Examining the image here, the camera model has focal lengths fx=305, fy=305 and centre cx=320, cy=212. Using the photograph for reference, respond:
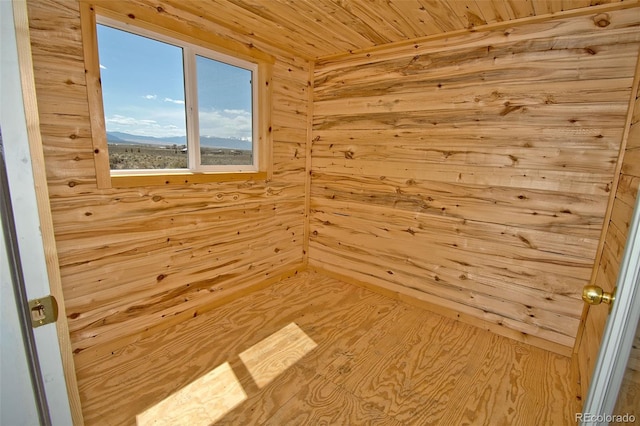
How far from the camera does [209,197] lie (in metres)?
2.38

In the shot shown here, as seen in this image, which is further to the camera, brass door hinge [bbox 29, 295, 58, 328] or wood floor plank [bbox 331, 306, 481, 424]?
wood floor plank [bbox 331, 306, 481, 424]

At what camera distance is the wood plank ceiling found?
6.15 ft

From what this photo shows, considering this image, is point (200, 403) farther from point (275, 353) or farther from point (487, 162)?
point (487, 162)

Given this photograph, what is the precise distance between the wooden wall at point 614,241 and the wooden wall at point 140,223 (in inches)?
94.6

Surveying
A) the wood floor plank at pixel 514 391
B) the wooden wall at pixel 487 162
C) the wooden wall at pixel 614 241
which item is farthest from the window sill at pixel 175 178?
the wooden wall at pixel 614 241

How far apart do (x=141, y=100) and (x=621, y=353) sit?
2563 millimetres

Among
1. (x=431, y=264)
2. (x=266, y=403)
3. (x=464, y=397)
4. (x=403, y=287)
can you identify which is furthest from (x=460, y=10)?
(x=266, y=403)

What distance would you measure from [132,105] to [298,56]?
63.4 inches

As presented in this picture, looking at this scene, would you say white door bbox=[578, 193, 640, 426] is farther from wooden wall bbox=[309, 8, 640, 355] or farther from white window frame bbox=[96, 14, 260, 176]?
white window frame bbox=[96, 14, 260, 176]

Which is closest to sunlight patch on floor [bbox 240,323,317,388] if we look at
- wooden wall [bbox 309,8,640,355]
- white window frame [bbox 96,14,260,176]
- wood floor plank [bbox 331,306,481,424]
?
wood floor plank [bbox 331,306,481,424]

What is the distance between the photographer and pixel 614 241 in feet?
5.36

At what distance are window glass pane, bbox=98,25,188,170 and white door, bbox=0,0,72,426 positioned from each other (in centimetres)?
150

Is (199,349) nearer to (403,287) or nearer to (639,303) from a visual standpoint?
(403,287)

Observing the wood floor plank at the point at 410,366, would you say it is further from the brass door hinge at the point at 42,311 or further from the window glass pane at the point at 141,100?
the window glass pane at the point at 141,100
